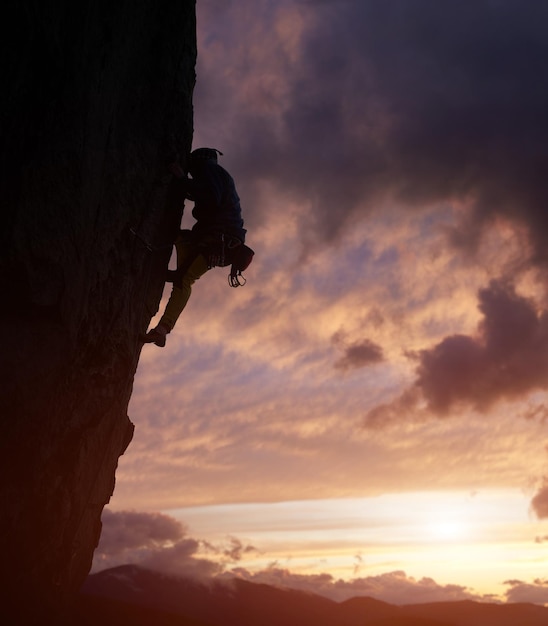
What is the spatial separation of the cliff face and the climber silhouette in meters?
0.43

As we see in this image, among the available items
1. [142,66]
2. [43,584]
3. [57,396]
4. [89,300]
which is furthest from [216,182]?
[43,584]

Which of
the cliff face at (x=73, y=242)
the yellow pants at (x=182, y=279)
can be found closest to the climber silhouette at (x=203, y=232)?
the yellow pants at (x=182, y=279)

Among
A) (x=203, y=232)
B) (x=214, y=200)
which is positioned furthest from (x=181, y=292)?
(x=214, y=200)

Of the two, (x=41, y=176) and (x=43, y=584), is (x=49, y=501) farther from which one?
(x=41, y=176)

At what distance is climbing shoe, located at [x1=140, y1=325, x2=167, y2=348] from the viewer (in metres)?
13.1

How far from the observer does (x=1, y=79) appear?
9.64 m

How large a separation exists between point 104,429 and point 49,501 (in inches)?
70.7

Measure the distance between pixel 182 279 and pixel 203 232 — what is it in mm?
1156

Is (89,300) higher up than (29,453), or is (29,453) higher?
(89,300)

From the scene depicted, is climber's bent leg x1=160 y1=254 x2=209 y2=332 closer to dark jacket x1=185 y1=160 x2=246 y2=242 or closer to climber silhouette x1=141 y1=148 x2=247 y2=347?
climber silhouette x1=141 y1=148 x2=247 y2=347

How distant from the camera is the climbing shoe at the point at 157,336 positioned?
13095 millimetres

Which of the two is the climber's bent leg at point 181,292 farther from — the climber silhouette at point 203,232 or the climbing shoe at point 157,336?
the climbing shoe at point 157,336

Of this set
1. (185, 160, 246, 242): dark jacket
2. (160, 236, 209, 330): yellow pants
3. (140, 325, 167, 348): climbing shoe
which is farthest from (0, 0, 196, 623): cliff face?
(185, 160, 246, 242): dark jacket

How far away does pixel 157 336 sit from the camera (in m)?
13.1
